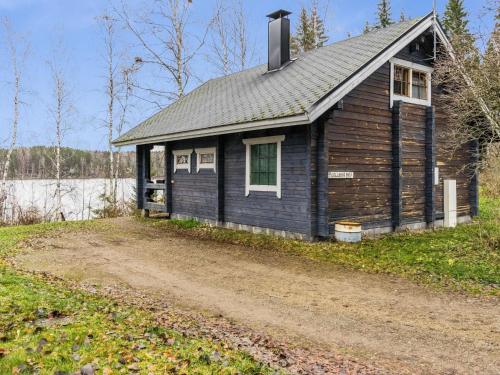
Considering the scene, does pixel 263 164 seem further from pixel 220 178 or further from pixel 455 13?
pixel 455 13

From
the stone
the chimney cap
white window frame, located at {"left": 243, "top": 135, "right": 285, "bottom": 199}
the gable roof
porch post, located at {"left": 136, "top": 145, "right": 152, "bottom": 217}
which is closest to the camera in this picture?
the stone

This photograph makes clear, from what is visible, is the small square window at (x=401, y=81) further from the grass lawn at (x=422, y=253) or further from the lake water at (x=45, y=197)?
the lake water at (x=45, y=197)

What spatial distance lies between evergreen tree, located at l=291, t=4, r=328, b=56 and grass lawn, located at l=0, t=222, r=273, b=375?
3616cm

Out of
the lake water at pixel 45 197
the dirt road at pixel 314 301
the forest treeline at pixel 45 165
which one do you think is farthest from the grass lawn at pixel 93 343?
the forest treeline at pixel 45 165

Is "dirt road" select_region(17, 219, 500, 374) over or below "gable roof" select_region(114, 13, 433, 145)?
below

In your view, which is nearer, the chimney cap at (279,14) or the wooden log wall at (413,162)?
the wooden log wall at (413,162)

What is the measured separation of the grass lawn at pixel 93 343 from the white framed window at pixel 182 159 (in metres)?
9.80

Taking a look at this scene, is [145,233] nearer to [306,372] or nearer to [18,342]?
[18,342]

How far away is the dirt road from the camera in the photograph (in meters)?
4.38

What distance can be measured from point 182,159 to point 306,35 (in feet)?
95.7

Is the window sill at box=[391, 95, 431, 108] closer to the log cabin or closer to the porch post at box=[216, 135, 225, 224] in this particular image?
the log cabin

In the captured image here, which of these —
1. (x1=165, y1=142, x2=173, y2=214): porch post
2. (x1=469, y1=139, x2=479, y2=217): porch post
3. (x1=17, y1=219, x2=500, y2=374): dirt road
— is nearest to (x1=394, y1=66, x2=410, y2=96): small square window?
(x1=469, y1=139, x2=479, y2=217): porch post

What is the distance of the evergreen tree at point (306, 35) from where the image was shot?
38.3m

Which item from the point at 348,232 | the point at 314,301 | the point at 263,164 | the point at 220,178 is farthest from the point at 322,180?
the point at 314,301
